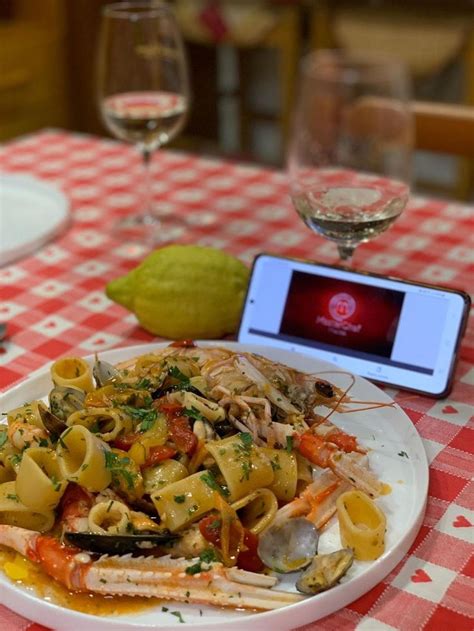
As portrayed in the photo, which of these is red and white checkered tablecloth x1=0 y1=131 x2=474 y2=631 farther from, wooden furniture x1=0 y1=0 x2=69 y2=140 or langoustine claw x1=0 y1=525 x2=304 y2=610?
wooden furniture x1=0 y1=0 x2=69 y2=140

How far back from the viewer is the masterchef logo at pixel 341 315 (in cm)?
100

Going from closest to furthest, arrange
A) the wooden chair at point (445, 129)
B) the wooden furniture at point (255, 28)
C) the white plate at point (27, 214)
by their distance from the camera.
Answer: the white plate at point (27, 214)
the wooden chair at point (445, 129)
the wooden furniture at point (255, 28)

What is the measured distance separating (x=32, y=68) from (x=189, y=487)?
3.17m

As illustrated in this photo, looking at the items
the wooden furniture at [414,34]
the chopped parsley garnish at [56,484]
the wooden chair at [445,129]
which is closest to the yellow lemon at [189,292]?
the chopped parsley garnish at [56,484]

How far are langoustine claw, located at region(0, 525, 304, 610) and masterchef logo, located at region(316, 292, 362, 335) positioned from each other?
0.40 metres

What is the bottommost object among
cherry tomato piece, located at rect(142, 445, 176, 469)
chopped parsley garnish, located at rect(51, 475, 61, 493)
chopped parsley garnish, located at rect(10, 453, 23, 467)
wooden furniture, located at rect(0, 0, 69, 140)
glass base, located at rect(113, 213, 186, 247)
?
wooden furniture, located at rect(0, 0, 69, 140)

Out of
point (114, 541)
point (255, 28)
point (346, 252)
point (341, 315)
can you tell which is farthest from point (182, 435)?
point (255, 28)

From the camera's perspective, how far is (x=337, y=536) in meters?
0.72

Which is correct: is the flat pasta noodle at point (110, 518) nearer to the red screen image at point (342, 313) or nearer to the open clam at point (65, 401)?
the open clam at point (65, 401)

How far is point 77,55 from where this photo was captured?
376 centimetres

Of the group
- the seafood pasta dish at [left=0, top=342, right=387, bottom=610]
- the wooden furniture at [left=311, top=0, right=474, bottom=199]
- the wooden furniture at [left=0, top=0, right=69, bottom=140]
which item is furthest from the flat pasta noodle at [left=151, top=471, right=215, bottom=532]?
the wooden furniture at [left=0, top=0, right=69, bottom=140]

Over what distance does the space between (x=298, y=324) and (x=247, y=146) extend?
129 inches

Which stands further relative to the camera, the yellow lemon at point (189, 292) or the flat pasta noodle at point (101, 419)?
the yellow lemon at point (189, 292)

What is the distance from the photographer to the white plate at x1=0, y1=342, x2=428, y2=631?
639 mm
